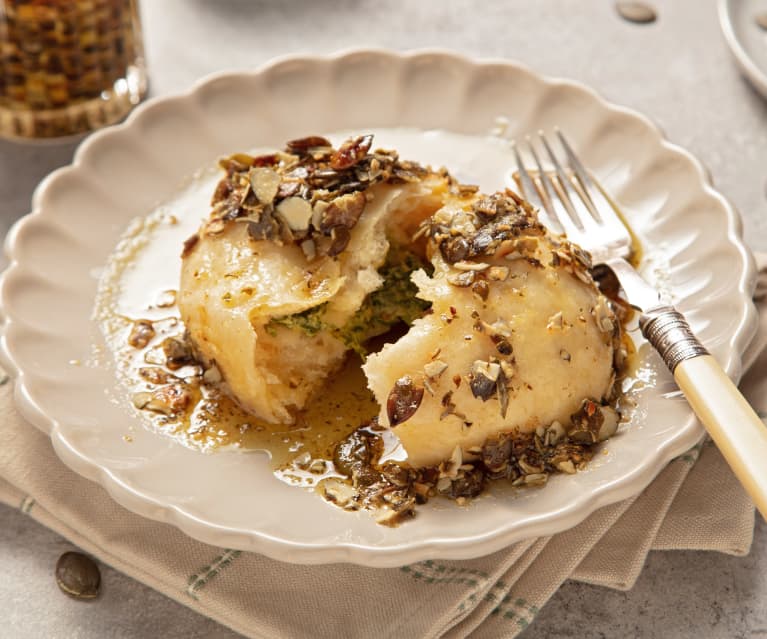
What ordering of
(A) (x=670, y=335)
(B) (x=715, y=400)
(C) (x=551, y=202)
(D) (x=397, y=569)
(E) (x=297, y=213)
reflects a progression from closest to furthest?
(B) (x=715, y=400) < (D) (x=397, y=569) < (A) (x=670, y=335) < (E) (x=297, y=213) < (C) (x=551, y=202)

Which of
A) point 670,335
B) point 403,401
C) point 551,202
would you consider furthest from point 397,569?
point 551,202

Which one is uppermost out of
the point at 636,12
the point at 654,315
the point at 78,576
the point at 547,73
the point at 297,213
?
the point at 297,213

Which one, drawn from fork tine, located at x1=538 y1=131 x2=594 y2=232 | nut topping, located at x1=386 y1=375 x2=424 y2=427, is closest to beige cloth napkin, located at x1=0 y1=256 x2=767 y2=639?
nut topping, located at x1=386 y1=375 x2=424 y2=427

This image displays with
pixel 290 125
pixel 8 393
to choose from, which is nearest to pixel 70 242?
pixel 8 393

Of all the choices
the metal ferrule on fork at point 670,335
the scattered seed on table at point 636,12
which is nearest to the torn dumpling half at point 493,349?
the metal ferrule on fork at point 670,335

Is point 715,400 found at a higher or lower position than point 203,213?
higher

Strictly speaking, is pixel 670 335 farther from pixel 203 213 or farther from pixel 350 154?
pixel 203 213

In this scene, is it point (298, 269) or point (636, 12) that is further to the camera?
point (636, 12)

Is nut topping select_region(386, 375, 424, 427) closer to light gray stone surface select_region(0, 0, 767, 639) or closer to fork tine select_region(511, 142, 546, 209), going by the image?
light gray stone surface select_region(0, 0, 767, 639)
